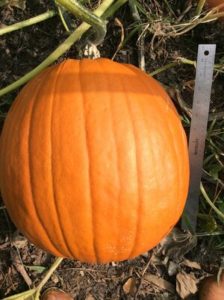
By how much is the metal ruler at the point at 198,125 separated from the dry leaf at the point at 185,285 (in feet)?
0.74

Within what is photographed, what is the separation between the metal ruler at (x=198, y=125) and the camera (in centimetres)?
189

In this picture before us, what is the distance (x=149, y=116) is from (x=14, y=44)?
0.93 metres

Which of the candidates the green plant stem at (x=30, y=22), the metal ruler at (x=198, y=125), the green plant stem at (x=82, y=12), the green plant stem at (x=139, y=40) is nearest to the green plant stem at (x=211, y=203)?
the metal ruler at (x=198, y=125)

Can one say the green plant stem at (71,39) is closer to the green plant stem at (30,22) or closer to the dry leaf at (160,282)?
the green plant stem at (30,22)

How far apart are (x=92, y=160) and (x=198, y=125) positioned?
718 millimetres

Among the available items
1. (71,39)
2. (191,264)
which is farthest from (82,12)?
(191,264)

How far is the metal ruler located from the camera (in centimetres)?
189

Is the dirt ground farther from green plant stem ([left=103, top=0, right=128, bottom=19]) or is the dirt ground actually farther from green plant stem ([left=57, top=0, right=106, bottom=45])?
green plant stem ([left=57, top=0, right=106, bottom=45])

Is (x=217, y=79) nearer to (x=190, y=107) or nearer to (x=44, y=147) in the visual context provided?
(x=190, y=107)

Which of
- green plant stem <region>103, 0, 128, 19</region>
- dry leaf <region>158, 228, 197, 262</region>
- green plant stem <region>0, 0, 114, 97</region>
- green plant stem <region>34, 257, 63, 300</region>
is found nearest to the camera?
green plant stem <region>0, 0, 114, 97</region>

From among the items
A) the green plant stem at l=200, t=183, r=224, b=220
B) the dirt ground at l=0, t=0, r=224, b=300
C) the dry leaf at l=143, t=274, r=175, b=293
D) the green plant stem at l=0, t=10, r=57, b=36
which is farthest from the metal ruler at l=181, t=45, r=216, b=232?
the green plant stem at l=0, t=10, r=57, b=36

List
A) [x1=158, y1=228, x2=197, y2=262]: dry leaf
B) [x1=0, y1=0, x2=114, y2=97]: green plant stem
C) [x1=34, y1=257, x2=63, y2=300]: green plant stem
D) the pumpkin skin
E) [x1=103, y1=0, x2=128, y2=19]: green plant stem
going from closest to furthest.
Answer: the pumpkin skin < [x1=0, y1=0, x2=114, y2=97]: green plant stem < [x1=103, y1=0, x2=128, y2=19]: green plant stem < [x1=34, y1=257, x2=63, y2=300]: green plant stem < [x1=158, y1=228, x2=197, y2=262]: dry leaf

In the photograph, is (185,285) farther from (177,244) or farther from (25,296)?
(25,296)

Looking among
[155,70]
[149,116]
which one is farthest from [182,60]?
[149,116]
